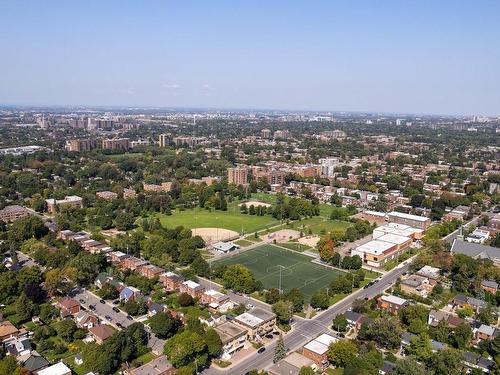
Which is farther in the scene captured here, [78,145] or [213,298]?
[78,145]

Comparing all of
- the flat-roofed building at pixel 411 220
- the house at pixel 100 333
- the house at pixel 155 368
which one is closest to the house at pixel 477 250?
the flat-roofed building at pixel 411 220

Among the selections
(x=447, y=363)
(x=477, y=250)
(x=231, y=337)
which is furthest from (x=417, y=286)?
(x=231, y=337)

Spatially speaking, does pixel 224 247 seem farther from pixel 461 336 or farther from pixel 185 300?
pixel 461 336

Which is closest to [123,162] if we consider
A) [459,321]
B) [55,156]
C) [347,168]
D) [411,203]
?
[55,156]

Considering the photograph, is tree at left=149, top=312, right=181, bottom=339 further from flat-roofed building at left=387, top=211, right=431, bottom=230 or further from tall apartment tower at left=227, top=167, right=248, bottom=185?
tall apartment tower at left=227, top=167, right=248, bottom=185

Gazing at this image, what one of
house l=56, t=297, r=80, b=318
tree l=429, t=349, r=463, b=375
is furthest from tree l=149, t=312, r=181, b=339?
tree l=429, t=349, r=463, b=375

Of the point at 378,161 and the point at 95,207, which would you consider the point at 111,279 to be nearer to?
the point at 95,207

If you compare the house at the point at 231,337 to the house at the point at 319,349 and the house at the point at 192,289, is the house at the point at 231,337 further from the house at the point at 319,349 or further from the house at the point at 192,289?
the house at the point at 192,289
